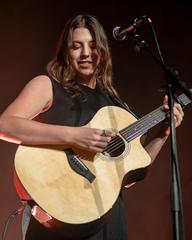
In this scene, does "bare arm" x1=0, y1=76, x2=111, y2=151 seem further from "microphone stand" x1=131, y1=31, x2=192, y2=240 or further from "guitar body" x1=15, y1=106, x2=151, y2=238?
"microphone stand" x1=131, y1=31, x2=192, y2=240

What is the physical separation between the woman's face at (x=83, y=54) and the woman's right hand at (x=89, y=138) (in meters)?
0.36

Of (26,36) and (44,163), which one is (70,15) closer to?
(26,36)

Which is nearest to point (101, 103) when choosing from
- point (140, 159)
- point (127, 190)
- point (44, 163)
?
point (140, 159)

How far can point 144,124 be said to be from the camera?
6.82 feet

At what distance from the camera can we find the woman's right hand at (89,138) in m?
1.84

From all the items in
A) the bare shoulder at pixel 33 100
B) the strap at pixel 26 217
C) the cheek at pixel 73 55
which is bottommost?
the strap at pixel 26 217

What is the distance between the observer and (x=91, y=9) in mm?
3275

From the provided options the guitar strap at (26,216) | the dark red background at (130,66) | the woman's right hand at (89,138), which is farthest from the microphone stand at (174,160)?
the dark red background at (130,66)

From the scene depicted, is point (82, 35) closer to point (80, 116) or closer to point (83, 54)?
point (83, 54)

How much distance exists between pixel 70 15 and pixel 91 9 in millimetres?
192

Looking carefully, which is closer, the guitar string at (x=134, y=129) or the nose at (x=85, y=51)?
the guitar string at (x=134, y=129)

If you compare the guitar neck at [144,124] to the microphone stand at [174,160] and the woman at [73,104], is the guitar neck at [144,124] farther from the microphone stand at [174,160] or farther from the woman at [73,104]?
the microphone stand at [174,160]

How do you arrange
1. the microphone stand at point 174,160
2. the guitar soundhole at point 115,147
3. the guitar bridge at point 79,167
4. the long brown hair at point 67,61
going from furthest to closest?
the long brown hair at point 67,61
the guitar soundhole at point 115,147
the guitar bridge at point 79,167
the microphone stand at point 174,160

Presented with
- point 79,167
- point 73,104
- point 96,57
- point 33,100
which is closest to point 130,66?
point 96,57
